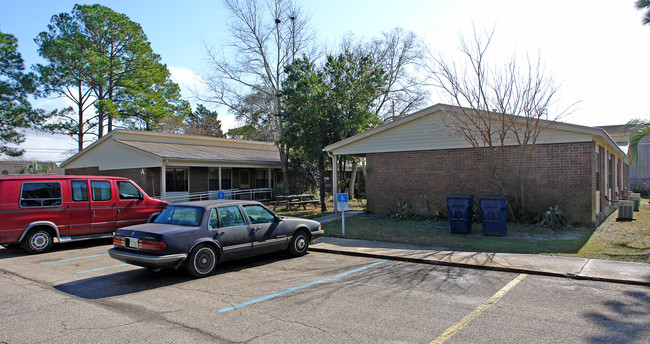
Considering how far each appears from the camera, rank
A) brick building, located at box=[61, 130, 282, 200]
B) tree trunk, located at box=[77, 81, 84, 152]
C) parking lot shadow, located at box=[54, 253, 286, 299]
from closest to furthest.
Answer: parking lot shadow, located at box=[54, 253, 286, 299], brick building, located at box=[61, 130, 282, 200], tree trunk, located at box=[77, 81, 84, 152]

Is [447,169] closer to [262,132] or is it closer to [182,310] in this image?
[182,310]

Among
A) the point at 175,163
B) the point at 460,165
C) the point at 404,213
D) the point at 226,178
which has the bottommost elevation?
the point at 404,213

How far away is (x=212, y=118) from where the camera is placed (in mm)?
65312

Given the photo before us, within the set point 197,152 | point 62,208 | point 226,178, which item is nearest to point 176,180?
point 197,152

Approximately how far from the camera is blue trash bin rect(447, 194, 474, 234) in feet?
38.2

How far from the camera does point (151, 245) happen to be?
6.96 meters

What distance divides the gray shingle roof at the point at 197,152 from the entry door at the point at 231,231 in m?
13.6

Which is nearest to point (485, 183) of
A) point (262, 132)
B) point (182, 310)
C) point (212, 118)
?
point (182, 310)

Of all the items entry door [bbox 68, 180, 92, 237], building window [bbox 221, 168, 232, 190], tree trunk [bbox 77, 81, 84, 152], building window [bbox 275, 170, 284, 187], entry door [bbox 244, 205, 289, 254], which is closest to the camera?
entry door [bbox 244, 205, 289, 254]

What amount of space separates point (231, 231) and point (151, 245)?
1.45 meters

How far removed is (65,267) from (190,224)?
3.15m

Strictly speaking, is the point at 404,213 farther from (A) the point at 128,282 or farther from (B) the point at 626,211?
(A) the point at 128,282

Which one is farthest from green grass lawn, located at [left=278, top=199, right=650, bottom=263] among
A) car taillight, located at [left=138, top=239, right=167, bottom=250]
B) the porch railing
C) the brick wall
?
the porch railing

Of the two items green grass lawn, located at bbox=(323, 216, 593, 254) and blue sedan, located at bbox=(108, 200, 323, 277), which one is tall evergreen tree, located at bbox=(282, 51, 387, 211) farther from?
blue sedan, located at bbox=(108, 200, 323, 277)
